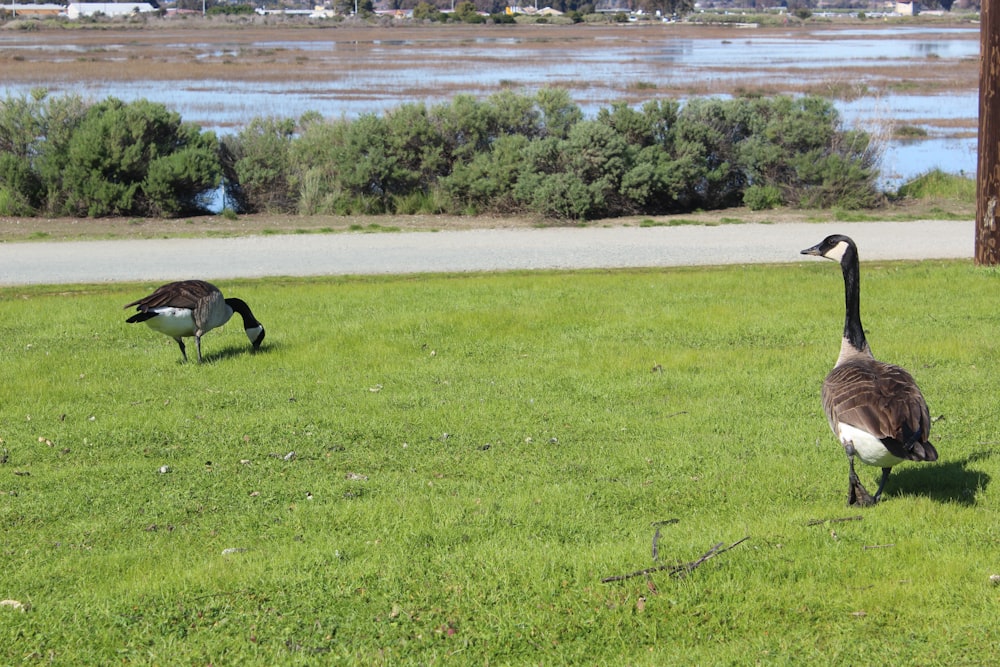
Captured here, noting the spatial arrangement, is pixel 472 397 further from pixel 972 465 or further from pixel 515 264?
pixel 515 264

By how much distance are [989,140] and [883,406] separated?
9738 mm

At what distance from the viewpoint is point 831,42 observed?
8856 cm

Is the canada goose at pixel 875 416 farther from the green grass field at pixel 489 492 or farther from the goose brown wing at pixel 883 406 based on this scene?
the green grass field at pixel 489 492

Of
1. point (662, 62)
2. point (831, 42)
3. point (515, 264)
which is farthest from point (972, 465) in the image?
point (831, 42)

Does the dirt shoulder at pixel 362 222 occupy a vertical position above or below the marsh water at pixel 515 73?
below

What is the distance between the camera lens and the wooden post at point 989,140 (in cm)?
1416

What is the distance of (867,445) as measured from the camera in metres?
6.03

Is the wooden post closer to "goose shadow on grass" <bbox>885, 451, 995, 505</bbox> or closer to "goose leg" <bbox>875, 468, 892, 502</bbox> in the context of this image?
"goose shadow on grass" <bbox>885, 451, 995, 505</bbox>

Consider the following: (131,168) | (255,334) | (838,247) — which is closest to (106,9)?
(131,168)

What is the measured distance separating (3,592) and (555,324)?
276 inches

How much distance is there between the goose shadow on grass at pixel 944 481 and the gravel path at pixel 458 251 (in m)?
9.15

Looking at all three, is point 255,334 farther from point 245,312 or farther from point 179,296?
point 179,296

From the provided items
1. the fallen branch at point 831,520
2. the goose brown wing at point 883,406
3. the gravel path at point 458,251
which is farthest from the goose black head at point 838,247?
the gravel path at point 458,251

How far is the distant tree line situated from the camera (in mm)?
21531
